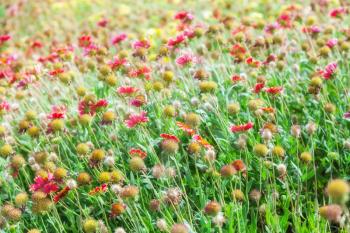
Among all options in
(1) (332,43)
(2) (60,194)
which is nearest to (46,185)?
(2) (60,194)

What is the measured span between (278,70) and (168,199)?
5.66 ft

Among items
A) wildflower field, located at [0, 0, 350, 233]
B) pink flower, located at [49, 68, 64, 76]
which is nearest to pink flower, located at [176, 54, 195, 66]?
wildflower field, located at [0, 0, 350, 233]

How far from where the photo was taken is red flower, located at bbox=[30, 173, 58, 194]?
273 centimetres

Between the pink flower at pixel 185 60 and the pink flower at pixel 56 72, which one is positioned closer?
the pink flower at pixel 185 60

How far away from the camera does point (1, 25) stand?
29.4 feet

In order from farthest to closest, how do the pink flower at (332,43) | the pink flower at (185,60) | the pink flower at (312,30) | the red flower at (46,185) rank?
the pink flower at (312,30), the pink flower at (332,43), the pink flower at (185,60), the red flower at (46,185)

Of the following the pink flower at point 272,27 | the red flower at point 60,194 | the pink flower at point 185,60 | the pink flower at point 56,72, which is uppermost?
the pink flower at point 185,60

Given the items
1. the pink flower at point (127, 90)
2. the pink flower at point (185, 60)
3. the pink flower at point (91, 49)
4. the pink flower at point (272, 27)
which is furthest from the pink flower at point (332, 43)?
the pink flower at point (91, 49)

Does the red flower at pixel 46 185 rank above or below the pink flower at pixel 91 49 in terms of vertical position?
below

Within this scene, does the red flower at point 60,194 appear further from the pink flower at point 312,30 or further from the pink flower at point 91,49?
the pink flower at point 312,30

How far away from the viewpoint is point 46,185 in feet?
9.00

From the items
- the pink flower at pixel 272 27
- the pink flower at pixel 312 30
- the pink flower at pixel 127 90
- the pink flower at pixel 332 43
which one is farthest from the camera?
the pink flower at pixel 272 27

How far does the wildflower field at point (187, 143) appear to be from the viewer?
2732 millimetres

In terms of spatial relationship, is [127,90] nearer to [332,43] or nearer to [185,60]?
[185,60]
